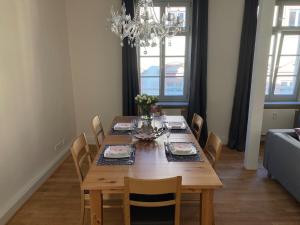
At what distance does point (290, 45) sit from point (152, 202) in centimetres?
390

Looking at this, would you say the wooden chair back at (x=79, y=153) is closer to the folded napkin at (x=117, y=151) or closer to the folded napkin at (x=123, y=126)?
the folded napkin at (x=117, y=151)

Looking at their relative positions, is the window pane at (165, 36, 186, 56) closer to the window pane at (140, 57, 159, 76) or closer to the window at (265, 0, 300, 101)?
the window pane at (140, 57, 159, 76)

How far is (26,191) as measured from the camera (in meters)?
2.57

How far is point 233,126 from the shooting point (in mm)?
3977

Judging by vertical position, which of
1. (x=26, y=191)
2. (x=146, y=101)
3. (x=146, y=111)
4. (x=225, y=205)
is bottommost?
(x=225, y=205)

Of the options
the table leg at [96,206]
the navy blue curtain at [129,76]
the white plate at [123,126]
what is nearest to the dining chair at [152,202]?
the table leg at [96,206]

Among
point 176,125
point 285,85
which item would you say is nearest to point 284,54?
point 285,85

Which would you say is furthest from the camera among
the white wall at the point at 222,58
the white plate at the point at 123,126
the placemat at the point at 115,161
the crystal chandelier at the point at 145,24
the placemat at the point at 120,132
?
the white wall at the point at 222,58

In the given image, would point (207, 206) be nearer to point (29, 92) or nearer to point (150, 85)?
point (29, 92)

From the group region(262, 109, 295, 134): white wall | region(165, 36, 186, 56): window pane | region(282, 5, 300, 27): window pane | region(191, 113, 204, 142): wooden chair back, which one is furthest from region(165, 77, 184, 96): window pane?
region(282, 5, 300, 27): window pane

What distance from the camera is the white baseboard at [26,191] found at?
223 cm

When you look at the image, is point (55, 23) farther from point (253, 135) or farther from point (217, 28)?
point (253, 135)

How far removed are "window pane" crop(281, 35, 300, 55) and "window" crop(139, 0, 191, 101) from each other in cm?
169

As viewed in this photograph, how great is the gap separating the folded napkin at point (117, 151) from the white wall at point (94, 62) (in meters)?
2.05
